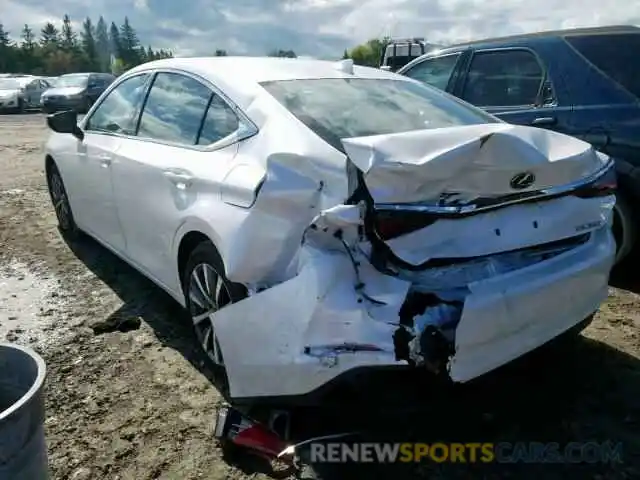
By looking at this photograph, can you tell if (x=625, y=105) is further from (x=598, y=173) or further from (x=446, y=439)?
(x=446, y=439)

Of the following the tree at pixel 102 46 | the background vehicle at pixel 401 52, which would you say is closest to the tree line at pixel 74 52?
the tree at pixel 102 46

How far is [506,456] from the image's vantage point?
2.51 m

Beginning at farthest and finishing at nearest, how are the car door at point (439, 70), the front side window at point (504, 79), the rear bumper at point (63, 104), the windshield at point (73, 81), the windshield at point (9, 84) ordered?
1. the windshield at point (9, 84)
2. the windshield at point (73, 81)
3. the rear bumper at point (63, 104)
4. the car door at point (439, 70)
5. the front side window at point (504, 79)

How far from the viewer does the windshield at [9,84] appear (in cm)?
2455

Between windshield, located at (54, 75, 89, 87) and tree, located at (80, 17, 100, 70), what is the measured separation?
4684 centimetres

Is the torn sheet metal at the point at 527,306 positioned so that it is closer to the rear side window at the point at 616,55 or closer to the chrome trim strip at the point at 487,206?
the chrome trim strip at the point at 487,206

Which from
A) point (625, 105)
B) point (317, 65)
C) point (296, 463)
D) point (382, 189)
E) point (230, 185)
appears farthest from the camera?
point (625, 105)

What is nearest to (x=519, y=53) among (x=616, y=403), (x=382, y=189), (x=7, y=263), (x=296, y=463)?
(x=616, y=403)

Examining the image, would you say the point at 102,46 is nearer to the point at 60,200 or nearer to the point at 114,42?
the point at 114,42

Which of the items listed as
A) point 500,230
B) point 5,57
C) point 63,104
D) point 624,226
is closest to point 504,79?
point 624,226

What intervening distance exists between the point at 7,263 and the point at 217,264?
3016mm

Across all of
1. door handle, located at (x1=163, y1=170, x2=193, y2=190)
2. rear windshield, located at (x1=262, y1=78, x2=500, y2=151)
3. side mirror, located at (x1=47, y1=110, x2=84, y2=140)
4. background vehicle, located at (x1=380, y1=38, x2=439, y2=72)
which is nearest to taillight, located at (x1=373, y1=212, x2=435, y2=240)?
rear windshield, located at (x1=262, y1=78, x2=500, y2=151)

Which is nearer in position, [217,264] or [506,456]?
[506,456]

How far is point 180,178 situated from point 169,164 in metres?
0.19
